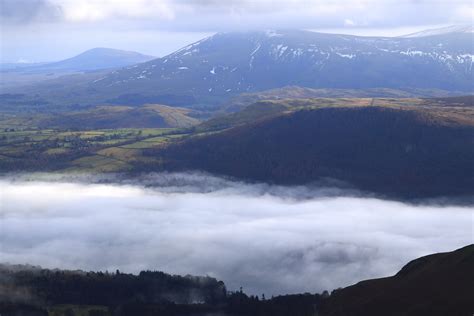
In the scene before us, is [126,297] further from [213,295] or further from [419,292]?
[419,292]

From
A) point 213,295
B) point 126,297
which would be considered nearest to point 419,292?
point 213,295

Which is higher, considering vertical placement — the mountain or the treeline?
the mountain

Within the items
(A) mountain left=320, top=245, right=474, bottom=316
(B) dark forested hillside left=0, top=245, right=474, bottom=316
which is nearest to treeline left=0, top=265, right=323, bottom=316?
(B) dark forested hillside left=0, top=245, right=474, bottom=316

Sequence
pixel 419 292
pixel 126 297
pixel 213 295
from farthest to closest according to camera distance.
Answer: pixel 213 295, pixel 126 297, pixel 419 292

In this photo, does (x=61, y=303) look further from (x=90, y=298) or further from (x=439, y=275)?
(x=439, y=275)

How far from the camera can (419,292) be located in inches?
4961

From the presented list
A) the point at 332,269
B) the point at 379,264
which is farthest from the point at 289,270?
the point at 379,264

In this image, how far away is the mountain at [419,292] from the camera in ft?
380

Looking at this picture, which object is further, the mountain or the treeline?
the treeline

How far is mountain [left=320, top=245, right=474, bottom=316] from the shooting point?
380 ft

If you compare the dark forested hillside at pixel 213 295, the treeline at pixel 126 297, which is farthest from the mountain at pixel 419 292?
the treeline at pixel 126 297

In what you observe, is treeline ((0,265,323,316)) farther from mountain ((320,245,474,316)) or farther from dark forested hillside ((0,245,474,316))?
mountain ((320,245,474,316))

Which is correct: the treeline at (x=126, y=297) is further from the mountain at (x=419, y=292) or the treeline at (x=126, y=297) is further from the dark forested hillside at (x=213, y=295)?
the mountain at (x=419, y=292)

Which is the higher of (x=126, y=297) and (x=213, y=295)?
(x=126, y=297)
